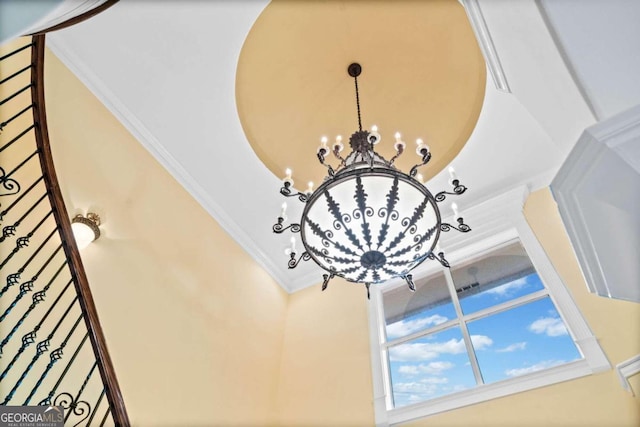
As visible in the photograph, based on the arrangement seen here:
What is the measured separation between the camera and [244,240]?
5.25m

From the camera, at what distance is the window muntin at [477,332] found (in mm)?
3660

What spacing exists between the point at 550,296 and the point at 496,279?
58 centimetres

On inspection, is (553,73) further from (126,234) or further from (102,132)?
(102,132)

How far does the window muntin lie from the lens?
3.66 m

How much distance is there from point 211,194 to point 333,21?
2.24 m

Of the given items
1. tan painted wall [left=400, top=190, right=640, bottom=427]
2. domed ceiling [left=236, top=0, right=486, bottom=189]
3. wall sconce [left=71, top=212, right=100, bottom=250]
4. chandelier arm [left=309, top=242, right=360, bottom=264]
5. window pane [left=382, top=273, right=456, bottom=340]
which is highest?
domed ceiling [left=236, top=0, right=486, bottom=189]

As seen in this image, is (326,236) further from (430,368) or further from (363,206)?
(430,368)

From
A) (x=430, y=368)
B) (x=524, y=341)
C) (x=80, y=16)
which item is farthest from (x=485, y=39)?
(x=430, y=368)

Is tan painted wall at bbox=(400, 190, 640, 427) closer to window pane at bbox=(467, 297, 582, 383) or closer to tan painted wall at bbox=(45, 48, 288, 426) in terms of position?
window pane at bbox=(467, 297, 582, 383)

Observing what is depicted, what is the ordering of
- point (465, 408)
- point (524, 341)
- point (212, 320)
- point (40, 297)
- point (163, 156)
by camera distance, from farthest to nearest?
point (163, 156)
point (212, 320)
point (524, 341)
point (465, 408)
point (40, 297)

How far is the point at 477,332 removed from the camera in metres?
4.00

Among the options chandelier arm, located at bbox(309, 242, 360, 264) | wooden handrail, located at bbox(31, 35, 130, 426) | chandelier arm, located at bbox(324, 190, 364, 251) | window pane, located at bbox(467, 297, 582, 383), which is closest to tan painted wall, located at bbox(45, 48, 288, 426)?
wooden handrail, located at bbox(31, 35, 130, 426)

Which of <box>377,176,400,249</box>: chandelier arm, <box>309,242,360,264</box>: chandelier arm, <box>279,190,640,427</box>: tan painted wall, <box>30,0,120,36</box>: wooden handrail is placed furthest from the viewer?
<box>279,190,640,427</box>: tan painted wall

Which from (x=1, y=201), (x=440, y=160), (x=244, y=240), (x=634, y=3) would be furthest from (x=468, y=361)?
(x=1, y=201)
